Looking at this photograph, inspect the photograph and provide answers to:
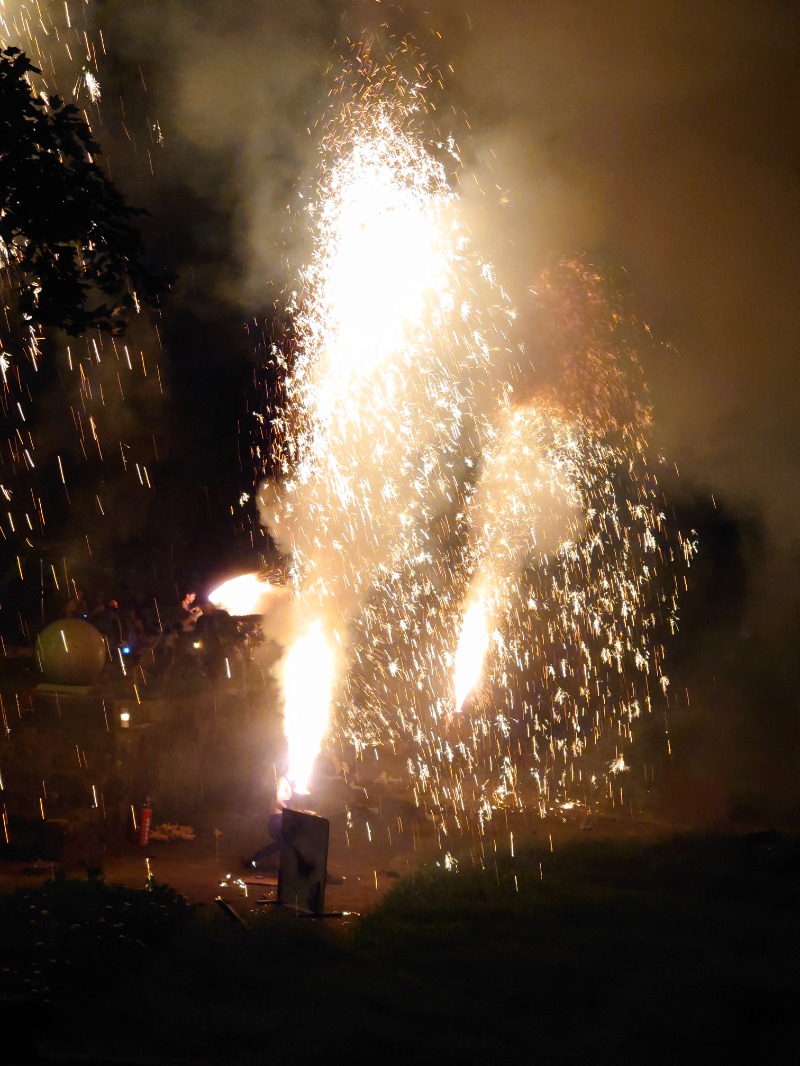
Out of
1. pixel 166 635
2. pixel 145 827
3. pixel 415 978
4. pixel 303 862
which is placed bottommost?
pixel 415 978

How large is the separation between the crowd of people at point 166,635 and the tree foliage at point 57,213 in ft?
25.3

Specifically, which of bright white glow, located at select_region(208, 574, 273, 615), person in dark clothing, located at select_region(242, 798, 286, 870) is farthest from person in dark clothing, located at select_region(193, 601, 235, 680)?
person in dark clothing, located at select_region(242, 798, 286, 870)

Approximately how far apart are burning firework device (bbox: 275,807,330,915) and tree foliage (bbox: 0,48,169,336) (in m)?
4.97

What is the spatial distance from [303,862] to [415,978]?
8.08ft

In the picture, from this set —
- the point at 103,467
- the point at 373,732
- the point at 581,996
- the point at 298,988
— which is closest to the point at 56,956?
the point at 298,988

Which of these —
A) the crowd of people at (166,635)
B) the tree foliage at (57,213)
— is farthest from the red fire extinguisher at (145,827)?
the tree foliage at (57,213)

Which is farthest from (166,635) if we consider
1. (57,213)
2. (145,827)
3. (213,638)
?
(57,213)

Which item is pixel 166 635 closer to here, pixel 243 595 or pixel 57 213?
pixel 243 595

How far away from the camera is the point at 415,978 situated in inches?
280

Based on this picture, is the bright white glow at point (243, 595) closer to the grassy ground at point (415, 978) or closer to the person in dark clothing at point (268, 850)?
the person in dark clothing at point (268, 850)

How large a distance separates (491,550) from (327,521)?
11.2ft

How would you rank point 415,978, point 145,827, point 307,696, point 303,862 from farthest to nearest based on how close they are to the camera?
1. point 307,696
2. point 145,827
3. point 303,862
4. point 415,978

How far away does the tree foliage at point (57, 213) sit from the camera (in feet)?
23.4

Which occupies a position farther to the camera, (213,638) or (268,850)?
(213,638)
